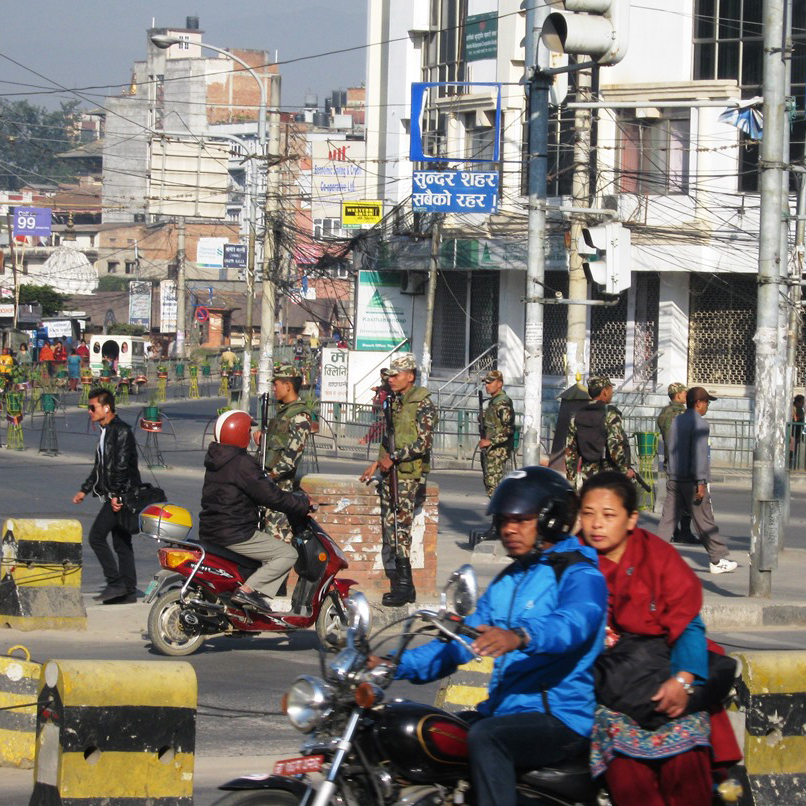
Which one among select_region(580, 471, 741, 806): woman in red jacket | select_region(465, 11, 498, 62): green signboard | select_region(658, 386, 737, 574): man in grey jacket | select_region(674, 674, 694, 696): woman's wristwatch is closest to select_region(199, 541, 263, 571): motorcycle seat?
select_region(580, 471, 741, 806): woman in red jacket

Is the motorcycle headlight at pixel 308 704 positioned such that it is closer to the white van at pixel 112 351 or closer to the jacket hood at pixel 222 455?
the jacket hood at pixel 222 455

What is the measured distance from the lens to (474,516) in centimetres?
1841

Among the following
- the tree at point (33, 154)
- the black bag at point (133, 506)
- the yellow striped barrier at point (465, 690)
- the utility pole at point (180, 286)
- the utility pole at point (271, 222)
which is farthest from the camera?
the tree at point (33, 154)

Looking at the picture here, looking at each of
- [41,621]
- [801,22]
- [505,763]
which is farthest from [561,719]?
[801,22]

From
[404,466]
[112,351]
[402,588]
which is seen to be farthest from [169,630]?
[112,351]

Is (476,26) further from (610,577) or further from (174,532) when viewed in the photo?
(610,577)

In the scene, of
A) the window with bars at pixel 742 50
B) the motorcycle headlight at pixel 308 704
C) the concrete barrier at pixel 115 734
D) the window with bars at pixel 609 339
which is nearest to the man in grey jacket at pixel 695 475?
the concrete barrier at pixel 115 734

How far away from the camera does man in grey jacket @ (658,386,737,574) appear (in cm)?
1307

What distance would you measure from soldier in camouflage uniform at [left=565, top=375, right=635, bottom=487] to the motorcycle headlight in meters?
9.12

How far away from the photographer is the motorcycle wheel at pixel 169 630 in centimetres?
879

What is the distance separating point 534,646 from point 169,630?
18.0 feet

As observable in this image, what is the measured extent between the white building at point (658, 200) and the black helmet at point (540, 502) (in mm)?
23738

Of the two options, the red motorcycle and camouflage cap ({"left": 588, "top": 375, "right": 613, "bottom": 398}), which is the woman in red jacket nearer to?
the red motorcycle

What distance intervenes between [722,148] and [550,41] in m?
16.4
